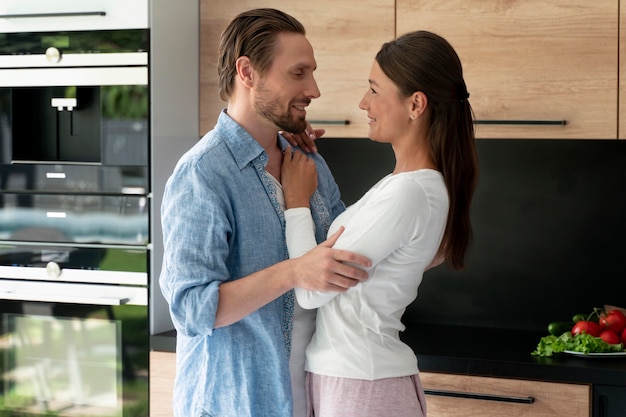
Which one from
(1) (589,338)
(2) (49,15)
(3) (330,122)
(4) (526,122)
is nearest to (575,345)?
(1) (589,338)

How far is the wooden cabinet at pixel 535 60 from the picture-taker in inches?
104

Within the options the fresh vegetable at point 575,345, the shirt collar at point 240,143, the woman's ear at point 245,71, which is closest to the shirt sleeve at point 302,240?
the shirt collar at point 240,143

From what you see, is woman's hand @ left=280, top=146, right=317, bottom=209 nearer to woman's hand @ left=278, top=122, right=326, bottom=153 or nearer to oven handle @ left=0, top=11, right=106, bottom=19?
woman's hand @ left=278, top=122, right=326, bottom=153

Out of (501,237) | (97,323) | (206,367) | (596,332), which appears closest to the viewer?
(206,367)

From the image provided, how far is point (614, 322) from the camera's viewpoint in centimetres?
264

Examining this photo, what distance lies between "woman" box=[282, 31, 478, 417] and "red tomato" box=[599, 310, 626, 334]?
1.01m

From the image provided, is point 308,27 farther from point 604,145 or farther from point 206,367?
point 206,367

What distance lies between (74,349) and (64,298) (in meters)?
0.16

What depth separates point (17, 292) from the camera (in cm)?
283

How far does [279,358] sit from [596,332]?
1.22 m

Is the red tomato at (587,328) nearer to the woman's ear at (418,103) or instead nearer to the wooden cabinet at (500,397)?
the wooden cabinet at (500,397)

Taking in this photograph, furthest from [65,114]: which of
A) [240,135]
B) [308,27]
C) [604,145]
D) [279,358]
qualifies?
[604,145]

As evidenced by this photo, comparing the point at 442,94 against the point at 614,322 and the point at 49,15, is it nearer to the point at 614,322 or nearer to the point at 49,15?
the point at 614,322

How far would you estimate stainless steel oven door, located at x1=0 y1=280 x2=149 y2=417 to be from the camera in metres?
2.78
